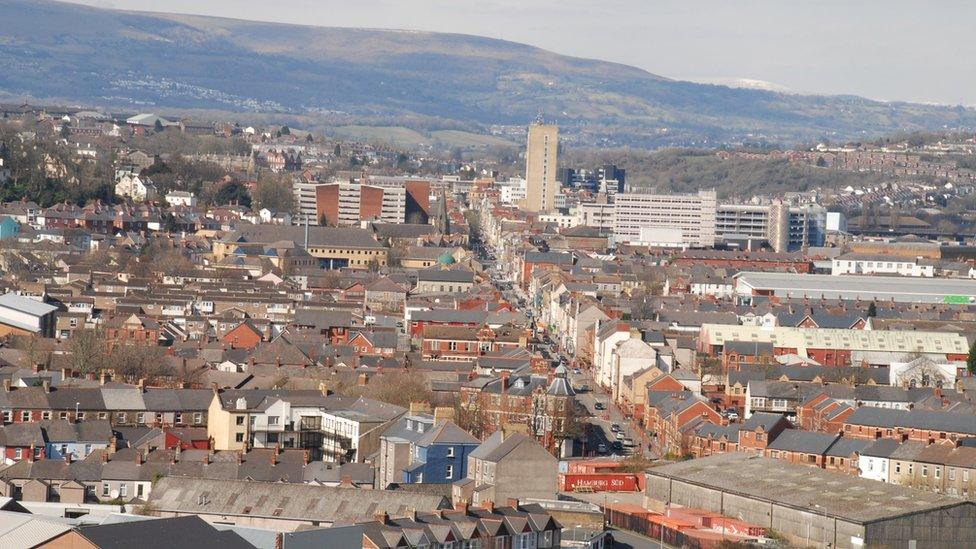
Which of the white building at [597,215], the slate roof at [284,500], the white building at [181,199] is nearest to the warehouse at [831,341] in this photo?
the slate roof at [284,500]

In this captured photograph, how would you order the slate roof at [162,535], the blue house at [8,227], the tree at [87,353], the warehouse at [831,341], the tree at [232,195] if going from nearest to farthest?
1. the slate roof at [162,535]
2. the tree at [87,353]
3. the warehouse at [831,341]
4. the blue house at [8,227]
5. the tree at [232,195]

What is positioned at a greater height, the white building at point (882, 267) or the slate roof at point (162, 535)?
the slate roof at point (162, 535)

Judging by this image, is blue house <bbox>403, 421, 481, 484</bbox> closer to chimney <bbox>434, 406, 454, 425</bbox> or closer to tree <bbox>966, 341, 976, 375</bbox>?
chimney <bbox>434, 406, 454, 425</bbox>

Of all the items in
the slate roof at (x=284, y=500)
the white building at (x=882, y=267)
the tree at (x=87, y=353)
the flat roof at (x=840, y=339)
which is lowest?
the white building at (x=882, y=267)

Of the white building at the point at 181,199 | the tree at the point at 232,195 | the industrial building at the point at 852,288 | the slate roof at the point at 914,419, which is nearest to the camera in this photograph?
the slate roof at the point at 914,419

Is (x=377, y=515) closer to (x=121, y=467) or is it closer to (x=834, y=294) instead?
(x=121, y=467)

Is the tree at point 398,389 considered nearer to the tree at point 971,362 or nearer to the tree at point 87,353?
the tree at point 87,353

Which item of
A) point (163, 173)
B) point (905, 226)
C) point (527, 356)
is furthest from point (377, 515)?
point (905, 226)

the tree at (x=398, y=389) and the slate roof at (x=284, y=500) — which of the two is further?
the tree at (x=398, y=389)
